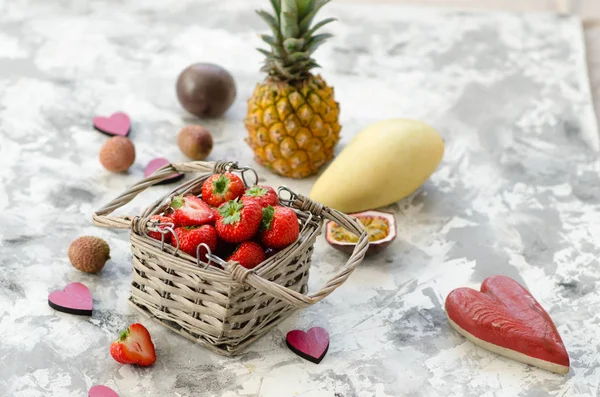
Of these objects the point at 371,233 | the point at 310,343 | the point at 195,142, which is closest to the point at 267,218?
the point at 310,343

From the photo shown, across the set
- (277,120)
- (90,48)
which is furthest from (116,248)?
(90,48)

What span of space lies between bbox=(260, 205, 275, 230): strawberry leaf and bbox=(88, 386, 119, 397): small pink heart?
392mm

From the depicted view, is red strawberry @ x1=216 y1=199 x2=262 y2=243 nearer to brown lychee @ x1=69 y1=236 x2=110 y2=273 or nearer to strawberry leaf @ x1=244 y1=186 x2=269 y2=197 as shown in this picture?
→ strawberry leaf @ x1=244 y1=186 x2=269 y2=197

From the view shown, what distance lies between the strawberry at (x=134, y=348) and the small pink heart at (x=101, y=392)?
67mm

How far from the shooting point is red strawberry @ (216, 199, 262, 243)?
4.75ft

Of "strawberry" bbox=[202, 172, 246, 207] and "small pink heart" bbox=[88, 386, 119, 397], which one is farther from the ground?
"strawberry" bbox=[202, 172, 246, 207]

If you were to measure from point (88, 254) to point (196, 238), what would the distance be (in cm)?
36

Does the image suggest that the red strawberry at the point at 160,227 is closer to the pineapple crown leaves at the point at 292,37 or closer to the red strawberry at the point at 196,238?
the red strawberry at the point at 196,238

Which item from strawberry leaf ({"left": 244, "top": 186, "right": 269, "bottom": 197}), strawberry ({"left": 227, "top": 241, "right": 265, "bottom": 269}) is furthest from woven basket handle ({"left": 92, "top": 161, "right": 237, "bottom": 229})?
strawberry ({"left": 227, "top": 241, "right": 265, "bottom": 269})

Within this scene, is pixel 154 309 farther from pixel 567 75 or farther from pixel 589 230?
pixel 567 75

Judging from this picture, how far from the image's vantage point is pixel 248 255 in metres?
1.45

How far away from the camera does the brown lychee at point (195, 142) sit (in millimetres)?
2068

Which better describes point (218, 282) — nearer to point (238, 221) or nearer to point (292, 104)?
point (238, 221)

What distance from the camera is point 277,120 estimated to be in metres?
1.94
